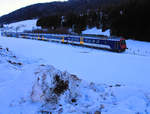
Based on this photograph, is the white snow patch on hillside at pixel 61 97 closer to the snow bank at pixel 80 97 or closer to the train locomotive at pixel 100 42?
the snow bank at pixel 80 97

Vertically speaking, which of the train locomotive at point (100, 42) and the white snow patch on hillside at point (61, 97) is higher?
the train locomotive at point (100, 42)

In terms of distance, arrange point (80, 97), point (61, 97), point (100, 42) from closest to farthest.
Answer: point (61, 97)
point (80, 97)
point (100, 42)

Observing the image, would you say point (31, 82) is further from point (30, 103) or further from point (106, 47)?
point (106, 47)

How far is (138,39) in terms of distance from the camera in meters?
29.9

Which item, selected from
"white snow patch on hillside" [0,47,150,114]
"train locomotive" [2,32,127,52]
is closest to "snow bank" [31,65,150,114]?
"white snow patch on hillside" [0,47,150,114]

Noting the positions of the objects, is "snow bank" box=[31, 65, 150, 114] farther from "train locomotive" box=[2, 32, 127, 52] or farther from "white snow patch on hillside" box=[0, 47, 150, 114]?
"train locomotive" box=[2, 32, 127, 52]

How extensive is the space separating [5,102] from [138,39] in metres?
31.7

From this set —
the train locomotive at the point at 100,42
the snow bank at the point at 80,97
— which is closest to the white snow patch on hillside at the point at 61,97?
the snow bank at the point at 80,97

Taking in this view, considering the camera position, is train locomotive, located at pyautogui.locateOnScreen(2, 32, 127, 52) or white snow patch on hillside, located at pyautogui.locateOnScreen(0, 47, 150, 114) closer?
white snow patch on hillside, located at pyautogui.locateOnScreen(0, 47, 150, 114)

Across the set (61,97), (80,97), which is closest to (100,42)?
(80,97)

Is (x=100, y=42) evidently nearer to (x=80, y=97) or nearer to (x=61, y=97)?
(x=80, y=97)

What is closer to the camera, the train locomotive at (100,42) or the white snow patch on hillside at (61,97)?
the white snow patch on hillside at (61,97)

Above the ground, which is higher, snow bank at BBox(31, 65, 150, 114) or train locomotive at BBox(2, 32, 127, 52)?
train locomotive at BBox(2, 32, 127, 52)

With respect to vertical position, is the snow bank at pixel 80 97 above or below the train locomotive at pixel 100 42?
below
